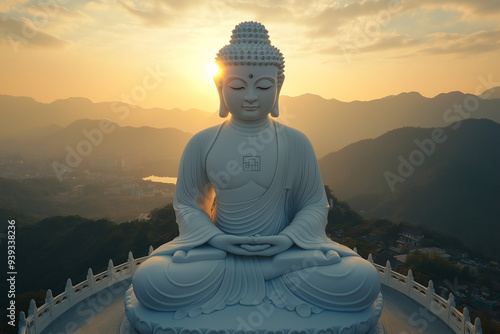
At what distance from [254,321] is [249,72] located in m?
3.50

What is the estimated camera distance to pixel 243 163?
5.89m

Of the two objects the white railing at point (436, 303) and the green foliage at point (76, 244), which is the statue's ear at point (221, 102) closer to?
the white railing at point (436, 303)

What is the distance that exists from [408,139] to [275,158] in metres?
24.5

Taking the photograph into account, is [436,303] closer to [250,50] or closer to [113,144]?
[250,50]

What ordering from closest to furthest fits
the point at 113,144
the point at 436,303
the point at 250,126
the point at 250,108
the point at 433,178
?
the point at 250,108 → the point at 250,126 → the point at 436,303 → the point at 433,178 → the point at 113,144

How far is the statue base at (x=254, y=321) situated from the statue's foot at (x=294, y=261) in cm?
47

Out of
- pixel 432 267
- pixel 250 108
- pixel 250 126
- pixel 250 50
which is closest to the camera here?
pixel 250 50

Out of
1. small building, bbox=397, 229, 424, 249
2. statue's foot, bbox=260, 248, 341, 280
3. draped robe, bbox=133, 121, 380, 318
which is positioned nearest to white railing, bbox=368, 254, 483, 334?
draped robe, bbox=133, 121, 380, 318

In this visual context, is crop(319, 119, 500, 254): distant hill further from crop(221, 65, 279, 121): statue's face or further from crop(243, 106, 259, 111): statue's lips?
crop(243, 106, 259, 111): statue's lips

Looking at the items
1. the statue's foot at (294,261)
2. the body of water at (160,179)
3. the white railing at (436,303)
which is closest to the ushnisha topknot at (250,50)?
the statue's foot at (294,261)

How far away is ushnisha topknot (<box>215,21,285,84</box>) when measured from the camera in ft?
18.5

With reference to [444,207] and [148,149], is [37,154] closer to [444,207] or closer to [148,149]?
[148,149]

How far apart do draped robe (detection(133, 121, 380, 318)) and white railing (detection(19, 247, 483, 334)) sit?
72.7 inches

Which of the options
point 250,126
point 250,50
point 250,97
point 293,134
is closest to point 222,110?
point 250,126
